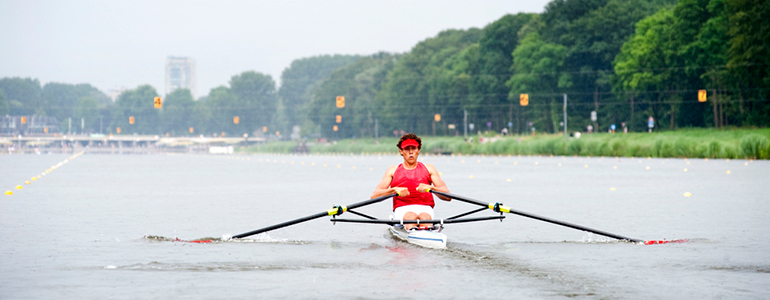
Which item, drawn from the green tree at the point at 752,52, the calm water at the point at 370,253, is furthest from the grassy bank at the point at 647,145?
the calm water at the point at 370,253

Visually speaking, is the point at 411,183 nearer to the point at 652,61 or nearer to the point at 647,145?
the point at 647,145

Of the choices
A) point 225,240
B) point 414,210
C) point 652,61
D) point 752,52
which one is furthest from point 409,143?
point 652,61

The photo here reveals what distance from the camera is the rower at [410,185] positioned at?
13.1 metres

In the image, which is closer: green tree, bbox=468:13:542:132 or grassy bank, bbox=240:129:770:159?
grassy bank, bbox=240:129:770:159

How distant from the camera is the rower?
1315 centimetres

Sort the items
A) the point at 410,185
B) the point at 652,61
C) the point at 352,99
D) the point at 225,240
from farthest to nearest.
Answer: the point at 352,99 → the point at 652,61 → the point at 410,185 → the point at 225,240

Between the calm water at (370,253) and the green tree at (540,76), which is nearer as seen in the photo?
the calm water at (370,253)

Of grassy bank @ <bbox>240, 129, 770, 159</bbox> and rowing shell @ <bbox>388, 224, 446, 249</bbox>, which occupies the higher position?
grassy bank @ <bbox>240, 129, 770, 159</bbox>

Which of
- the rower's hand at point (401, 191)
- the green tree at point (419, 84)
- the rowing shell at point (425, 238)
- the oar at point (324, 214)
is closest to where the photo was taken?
the rowing shell at point (425, 238)

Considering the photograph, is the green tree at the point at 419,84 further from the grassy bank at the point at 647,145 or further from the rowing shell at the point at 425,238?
the rowing shell at the point at 425,238

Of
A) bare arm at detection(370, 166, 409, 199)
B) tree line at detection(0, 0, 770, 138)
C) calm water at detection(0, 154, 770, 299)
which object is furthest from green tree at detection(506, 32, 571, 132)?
bare arm at detection(370, 166, 409, 199)

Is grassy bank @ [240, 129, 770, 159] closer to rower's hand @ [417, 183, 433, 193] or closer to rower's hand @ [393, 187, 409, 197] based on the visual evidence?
rower's hand @ [417, 183, 433, 193]

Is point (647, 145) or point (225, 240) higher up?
point (647, 145)

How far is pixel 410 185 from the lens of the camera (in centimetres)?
1331
